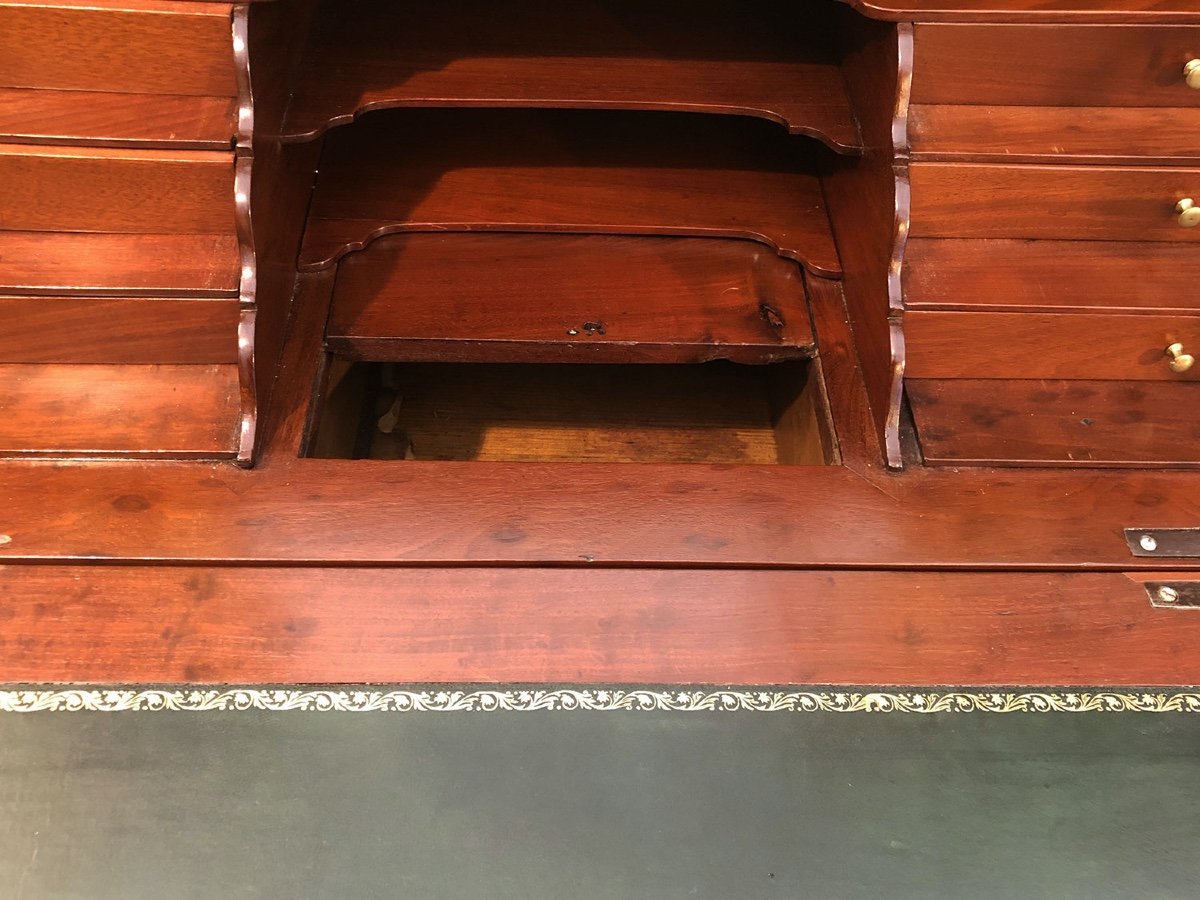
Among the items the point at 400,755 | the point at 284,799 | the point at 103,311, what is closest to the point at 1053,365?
the point at 400,755

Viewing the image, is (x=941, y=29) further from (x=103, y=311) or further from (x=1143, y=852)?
(x=103, y=311)

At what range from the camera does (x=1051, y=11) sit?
0.98 m

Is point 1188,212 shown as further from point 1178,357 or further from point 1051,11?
point 1051,11

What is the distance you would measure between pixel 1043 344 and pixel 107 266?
3.64ft

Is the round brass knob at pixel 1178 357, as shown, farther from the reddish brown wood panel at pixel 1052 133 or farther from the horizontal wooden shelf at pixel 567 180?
the horizontal wooden shelf at pixel 567 180

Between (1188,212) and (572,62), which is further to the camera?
(572,62)

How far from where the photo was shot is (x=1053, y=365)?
115cm

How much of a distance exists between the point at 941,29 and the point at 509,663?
2.69 feet

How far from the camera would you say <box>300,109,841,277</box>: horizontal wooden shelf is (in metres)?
1.27

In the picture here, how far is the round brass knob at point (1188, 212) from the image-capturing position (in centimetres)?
106

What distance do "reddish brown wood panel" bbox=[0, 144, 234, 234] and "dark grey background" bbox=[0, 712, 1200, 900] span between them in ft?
1.74

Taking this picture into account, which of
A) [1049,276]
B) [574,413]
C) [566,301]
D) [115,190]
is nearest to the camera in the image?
[115,190]

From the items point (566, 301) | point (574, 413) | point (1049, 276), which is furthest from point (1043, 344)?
point (574, 413)

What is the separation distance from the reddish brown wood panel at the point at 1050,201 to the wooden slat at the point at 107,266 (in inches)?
31.9
